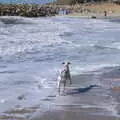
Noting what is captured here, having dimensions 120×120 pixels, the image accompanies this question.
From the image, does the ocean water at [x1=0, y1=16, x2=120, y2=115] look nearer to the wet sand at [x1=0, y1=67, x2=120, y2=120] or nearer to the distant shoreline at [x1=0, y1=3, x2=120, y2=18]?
the wet sand at [x1=0, y1=67, x2=120, y2=120]

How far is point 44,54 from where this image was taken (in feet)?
117

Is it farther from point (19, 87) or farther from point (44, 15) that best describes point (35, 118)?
point (44, 15)

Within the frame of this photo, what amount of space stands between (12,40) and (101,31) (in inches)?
482

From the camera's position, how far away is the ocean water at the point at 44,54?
22.8 m

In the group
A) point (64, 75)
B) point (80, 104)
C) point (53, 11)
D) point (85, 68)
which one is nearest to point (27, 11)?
point (53, 11)

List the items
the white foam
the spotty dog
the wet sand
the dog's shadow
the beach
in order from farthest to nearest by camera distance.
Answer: the white foam → the spotty dog → the dog's shadow → the beach → the wet sand

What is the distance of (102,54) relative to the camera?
35.2 meters

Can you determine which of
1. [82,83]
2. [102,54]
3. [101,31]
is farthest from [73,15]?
[82,83]

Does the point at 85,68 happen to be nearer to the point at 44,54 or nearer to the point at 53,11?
the point at 44,54

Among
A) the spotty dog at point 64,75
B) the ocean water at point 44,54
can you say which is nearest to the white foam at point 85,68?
the ocean water at point 44,54

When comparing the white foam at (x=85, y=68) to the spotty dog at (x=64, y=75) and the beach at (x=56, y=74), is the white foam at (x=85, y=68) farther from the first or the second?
the spotty dog at (x=64, y=75)

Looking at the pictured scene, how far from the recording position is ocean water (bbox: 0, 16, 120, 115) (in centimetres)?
2284

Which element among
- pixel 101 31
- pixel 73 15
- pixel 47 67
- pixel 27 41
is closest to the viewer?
pixel 47 67

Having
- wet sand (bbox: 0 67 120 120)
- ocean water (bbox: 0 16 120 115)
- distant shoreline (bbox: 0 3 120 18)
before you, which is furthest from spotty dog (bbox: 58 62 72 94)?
distant shoreline (bbox: 0 3 120 18)
